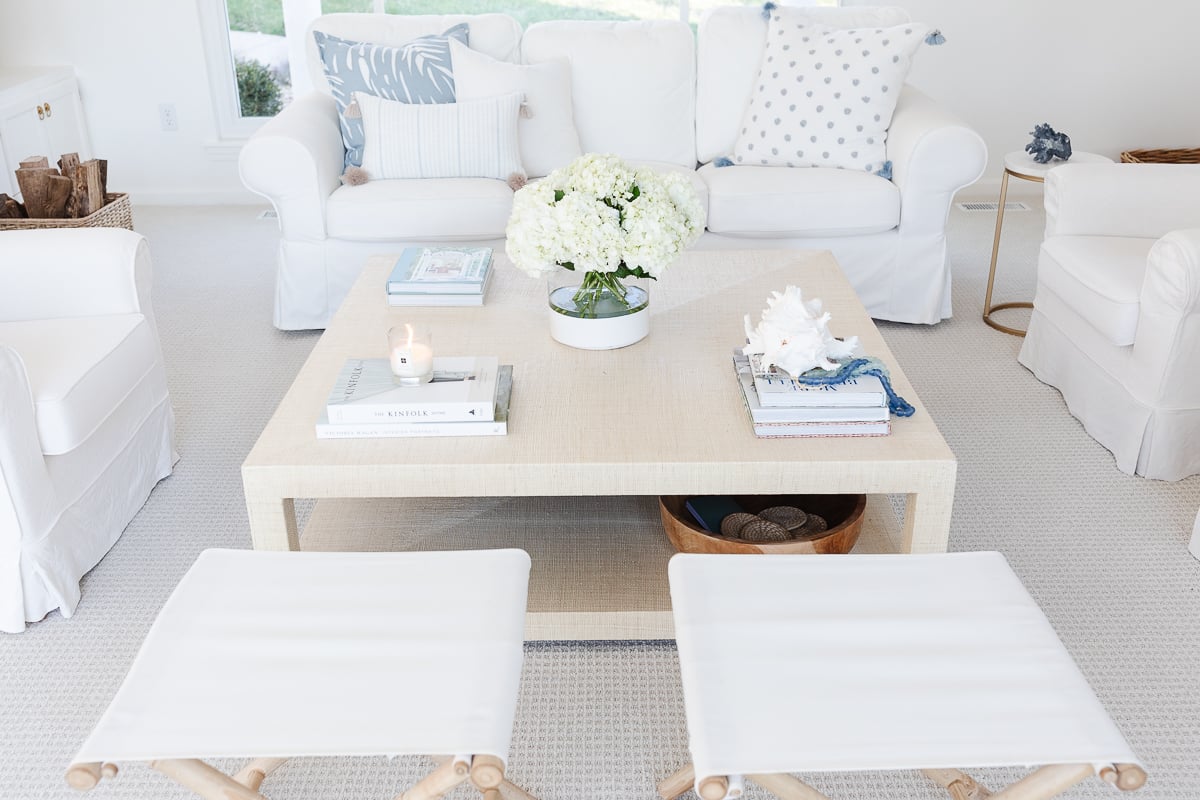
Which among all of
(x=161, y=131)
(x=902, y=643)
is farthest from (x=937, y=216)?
(x=161, y=131)

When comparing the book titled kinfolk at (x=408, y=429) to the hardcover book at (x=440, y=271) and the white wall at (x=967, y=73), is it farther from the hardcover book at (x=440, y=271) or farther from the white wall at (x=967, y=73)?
the white wall at (x=967, y=73)

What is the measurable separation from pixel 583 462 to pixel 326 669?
57cm

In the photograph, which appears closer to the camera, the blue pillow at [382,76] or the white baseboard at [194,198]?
the blue pillow at [382,76]

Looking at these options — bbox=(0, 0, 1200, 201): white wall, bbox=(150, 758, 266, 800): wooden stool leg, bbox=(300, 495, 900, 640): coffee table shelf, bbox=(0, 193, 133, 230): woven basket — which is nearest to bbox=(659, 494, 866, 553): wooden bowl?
bbox=(300, 495, 900, 640): coffee table shelf

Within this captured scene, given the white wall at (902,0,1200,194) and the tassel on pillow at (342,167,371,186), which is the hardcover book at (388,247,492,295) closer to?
the tassel on pillow at (342,167,371,186)

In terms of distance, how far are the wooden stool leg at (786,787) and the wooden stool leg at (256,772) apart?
672 millimetres

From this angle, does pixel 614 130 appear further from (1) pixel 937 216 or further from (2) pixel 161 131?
(2) pixel 161 131

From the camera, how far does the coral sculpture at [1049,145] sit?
299 cm

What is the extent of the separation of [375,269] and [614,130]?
125 centimetres

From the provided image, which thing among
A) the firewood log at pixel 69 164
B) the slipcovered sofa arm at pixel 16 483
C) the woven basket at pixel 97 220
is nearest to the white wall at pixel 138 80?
the firewood log at pixel 69 164

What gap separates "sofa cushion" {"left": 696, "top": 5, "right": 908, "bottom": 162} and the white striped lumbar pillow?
0.66 m

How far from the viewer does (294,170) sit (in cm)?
297

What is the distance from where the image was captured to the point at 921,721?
1139 millimetres

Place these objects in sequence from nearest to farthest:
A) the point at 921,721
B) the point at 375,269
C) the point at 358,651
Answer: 1. the point at 921,721
2. the point at 358,651
3. the point at 375,269
